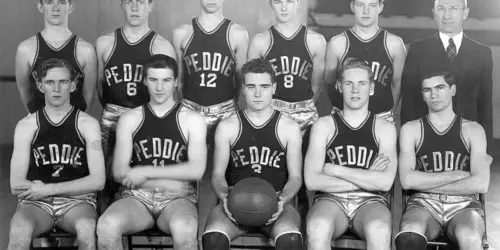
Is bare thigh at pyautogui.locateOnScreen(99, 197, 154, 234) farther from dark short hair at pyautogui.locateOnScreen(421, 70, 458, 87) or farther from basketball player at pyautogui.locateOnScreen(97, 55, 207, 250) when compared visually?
dark short hair at pyautogui.locateOnScreen(421, 70, 458, 87)

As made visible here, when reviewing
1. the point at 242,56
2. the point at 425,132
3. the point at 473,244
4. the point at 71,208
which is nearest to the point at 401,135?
the point at 425,132

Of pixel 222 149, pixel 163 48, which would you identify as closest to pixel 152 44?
pixel 163 48

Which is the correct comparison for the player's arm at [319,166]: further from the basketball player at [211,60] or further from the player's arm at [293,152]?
the basketball player at [211,60]

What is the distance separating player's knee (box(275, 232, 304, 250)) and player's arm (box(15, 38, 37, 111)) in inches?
83.2

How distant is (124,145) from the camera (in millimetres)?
4004

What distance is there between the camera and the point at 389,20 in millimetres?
4504

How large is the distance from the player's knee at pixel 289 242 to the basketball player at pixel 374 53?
1213 millimetres

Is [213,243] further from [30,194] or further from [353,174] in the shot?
[30,194]

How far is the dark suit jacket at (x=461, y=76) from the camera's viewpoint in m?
4.36

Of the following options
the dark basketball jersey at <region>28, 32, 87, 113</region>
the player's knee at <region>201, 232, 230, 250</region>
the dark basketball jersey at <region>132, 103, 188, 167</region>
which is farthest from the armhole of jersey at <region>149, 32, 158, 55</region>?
Answer: the player's knee at <region>201, 232, 230, 250</region>

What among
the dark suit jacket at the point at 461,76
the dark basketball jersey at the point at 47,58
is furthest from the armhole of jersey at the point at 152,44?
the dark suit jacket at the point at 461,76

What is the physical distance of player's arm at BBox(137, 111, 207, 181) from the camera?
3.96 m

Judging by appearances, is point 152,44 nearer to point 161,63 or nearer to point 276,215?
point 161,63

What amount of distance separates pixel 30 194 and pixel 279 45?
1.93 meters
